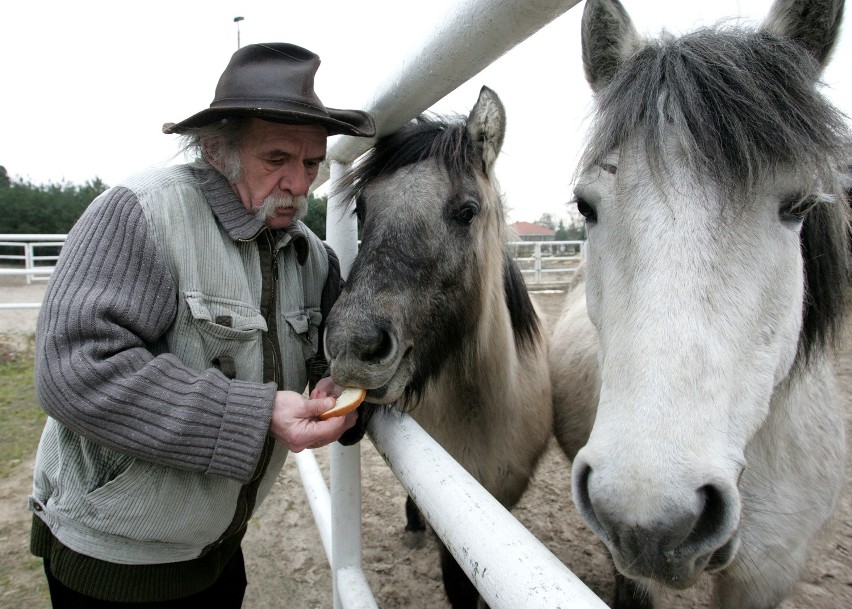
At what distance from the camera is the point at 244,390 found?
4.48ft

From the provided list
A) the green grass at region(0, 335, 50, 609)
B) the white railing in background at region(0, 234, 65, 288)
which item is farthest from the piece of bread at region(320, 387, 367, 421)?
the green grass at region(0, 335, 50, 609)

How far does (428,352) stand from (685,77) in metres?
1.31

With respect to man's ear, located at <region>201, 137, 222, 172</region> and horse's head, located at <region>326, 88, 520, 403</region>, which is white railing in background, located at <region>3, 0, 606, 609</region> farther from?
man's ear, located at <region>201, 137, 222, 172</region>

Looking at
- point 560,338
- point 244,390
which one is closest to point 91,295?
point 244,390

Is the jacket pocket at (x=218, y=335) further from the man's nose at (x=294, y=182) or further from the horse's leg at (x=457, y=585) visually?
the horse's leg at (x=457, y=585)

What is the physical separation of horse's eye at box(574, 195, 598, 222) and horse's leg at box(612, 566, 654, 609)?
5.53 ft

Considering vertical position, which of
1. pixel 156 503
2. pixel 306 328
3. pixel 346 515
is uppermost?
pixel 306 328

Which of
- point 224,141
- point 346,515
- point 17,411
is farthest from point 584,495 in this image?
point 17,411

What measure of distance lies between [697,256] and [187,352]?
138 cm

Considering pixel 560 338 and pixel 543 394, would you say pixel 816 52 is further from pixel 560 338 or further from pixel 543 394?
pixel 560 338

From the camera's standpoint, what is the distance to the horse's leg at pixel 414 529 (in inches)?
144

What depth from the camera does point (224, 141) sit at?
67.8 inches

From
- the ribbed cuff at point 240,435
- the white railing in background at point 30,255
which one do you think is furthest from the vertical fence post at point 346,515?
the white railing in background at point 30,255

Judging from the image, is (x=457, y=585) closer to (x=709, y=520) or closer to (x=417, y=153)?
(x=709, y=520)
